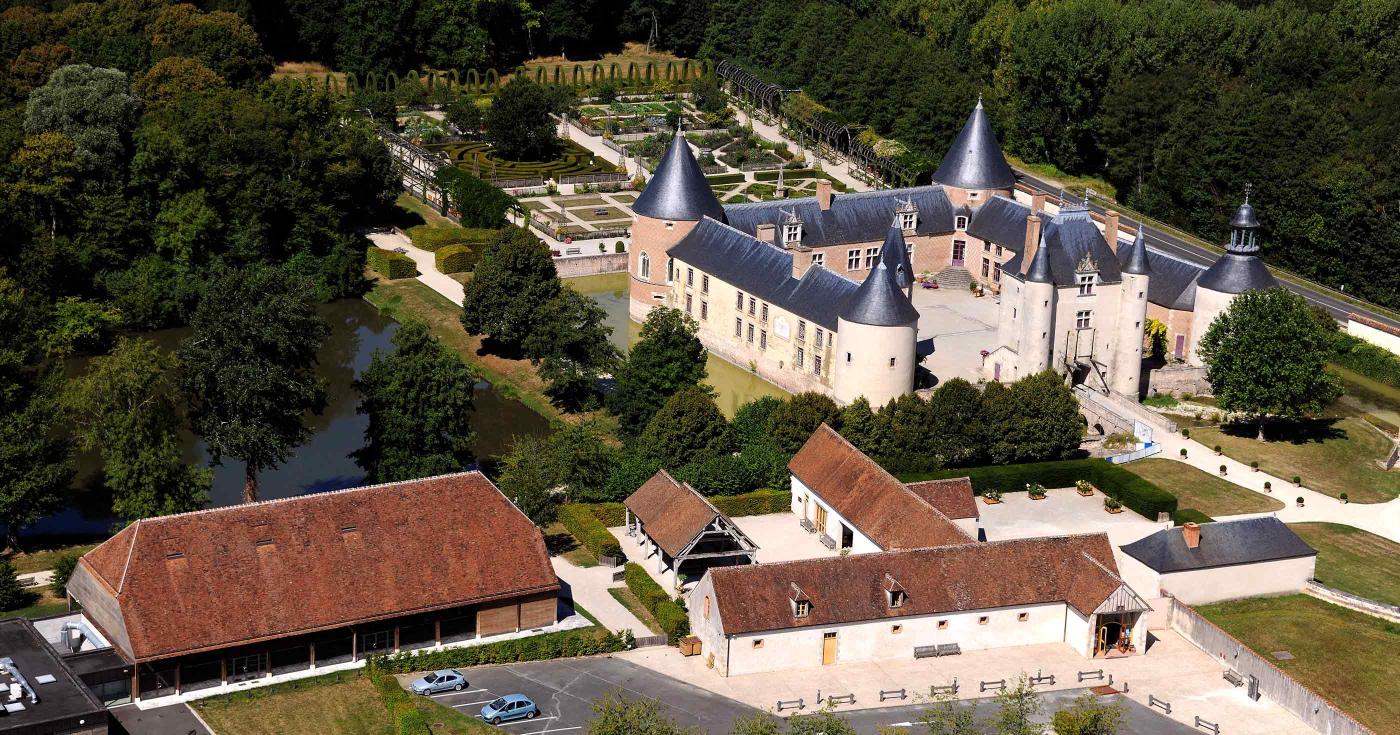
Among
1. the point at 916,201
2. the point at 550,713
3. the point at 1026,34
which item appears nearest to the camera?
the point at 550,713

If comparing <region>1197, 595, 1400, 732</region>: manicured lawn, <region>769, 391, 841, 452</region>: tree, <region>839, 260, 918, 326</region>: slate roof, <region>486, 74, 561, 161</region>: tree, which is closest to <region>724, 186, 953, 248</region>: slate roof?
<region>839, 260, 918, 326</region>: slate roof

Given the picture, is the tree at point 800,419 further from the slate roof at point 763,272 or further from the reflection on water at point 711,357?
the slate roof at point 763,272

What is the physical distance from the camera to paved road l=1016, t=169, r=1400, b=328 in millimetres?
96625

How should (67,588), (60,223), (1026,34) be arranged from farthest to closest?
(1026,34), (60,223), (67,588)

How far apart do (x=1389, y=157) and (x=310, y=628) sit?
69570 millimetres

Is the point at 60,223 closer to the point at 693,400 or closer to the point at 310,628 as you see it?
the point at 693,400

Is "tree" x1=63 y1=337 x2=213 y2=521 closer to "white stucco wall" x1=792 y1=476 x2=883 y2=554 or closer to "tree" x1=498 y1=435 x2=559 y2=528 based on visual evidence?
"tree" x1=498 y1=435 x2=559 y2=528

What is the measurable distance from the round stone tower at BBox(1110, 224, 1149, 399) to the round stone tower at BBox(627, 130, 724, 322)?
21212mm

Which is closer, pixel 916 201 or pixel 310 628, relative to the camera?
pixel 310 628

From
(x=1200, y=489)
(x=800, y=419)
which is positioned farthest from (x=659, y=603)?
(x=1200, y=489)

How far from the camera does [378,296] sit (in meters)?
97.4

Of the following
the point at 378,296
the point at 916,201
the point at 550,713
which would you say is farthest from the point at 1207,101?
the point at 550,713

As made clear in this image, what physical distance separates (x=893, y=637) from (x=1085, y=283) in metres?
28.3

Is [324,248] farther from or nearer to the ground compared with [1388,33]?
nearer to the ground
